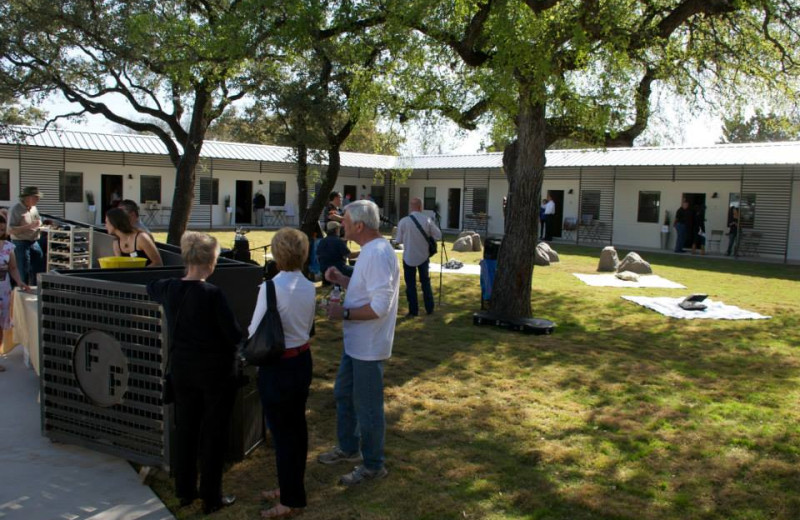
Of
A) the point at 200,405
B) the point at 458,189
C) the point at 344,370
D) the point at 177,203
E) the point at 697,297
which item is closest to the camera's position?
the point at 200,405

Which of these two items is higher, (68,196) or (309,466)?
(68,196)

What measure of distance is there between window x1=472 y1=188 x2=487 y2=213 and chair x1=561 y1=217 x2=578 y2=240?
437 cm

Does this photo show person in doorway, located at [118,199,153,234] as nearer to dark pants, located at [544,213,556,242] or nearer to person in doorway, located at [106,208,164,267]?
person in doorway, located at [106,208,164,267]

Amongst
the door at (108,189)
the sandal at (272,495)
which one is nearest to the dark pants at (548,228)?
the door at (108,189)

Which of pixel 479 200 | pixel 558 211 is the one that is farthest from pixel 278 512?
pixel 479 200

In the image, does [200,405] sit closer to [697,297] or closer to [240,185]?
[697,297]

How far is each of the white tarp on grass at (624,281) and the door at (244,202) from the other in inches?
807

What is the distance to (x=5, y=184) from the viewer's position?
24875 mm

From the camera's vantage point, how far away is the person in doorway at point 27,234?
25.7ft

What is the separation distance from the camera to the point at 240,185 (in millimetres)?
31812

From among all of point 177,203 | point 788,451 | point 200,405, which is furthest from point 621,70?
point 177,203

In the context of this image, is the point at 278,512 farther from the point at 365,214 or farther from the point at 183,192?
the point at 183,192

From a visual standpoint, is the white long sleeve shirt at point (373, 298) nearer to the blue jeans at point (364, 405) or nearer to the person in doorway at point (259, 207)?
the blue jeans at point (364, 405)

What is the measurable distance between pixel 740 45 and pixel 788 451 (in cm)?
824
